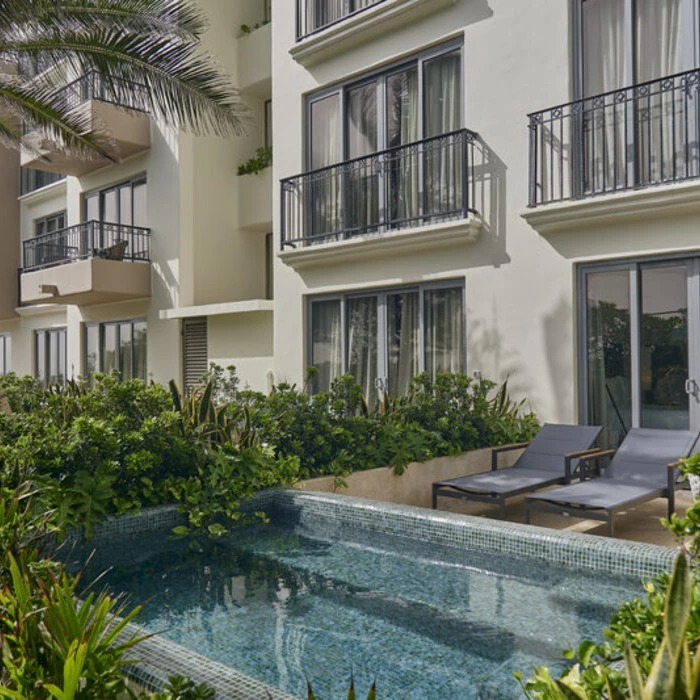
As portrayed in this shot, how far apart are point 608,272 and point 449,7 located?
5.17m

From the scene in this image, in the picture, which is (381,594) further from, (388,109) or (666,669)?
(388,109)

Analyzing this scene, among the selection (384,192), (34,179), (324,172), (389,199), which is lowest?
(389,199)

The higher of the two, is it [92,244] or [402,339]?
[92,244]

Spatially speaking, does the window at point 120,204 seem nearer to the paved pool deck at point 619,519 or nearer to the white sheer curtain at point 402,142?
the white sheer curtain at point 402,142

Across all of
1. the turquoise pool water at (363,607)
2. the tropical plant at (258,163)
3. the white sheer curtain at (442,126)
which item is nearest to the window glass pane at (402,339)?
the white sheer curtain at (442,126)

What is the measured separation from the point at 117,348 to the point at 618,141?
555 inches

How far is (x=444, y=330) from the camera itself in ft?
38.2

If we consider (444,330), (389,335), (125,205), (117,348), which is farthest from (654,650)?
(125,205)

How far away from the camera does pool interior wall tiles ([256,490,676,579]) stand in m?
5.04

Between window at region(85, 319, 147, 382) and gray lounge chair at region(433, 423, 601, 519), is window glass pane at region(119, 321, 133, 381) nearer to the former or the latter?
window at region(85, 319, 147, 382)

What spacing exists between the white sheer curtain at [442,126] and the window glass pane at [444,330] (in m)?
1.39

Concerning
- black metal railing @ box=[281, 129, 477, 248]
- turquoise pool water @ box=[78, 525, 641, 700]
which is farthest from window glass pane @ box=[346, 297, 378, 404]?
turquoise pool water @ box=[78, 525, 641, 700]

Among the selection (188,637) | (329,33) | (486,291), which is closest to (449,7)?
(329,33)

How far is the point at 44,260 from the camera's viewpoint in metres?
20.6
